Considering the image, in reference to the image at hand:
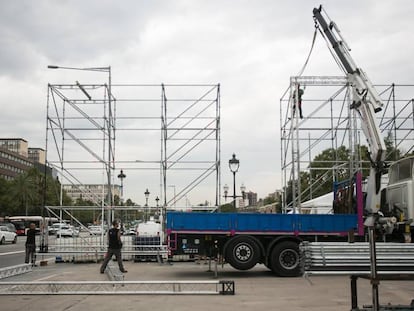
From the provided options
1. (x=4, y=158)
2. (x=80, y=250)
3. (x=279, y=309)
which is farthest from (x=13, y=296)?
(x=4, y=158)

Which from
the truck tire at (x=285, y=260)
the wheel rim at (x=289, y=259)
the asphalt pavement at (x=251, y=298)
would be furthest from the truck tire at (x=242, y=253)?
the wheel rim at (x=289, y=259)

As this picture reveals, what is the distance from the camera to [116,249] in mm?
16375

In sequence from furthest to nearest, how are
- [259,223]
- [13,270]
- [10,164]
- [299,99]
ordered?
1. [10,164]
2. [299,99]
3. [13,270]
4. [259,223]

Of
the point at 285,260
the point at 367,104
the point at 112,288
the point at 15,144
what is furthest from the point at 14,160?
the point at 367,104

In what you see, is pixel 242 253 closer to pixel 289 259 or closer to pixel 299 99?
pixel 289 259

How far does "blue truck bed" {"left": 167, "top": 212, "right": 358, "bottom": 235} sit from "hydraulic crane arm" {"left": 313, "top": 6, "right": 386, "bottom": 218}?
1.14m

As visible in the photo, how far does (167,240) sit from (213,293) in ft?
13.8

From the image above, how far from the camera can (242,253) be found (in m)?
15.6

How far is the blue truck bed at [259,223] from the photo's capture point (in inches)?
618

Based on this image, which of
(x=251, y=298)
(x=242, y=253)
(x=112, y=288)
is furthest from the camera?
(x=242, y=253)

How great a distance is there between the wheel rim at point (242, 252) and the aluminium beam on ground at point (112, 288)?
243cm

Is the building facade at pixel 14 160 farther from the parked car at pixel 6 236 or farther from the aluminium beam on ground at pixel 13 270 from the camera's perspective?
the aluminium beam on ground at pixel 13 270

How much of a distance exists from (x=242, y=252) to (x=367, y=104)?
5.77 metres

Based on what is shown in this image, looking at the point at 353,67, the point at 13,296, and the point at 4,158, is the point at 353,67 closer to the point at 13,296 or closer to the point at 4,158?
the point at 13,296
